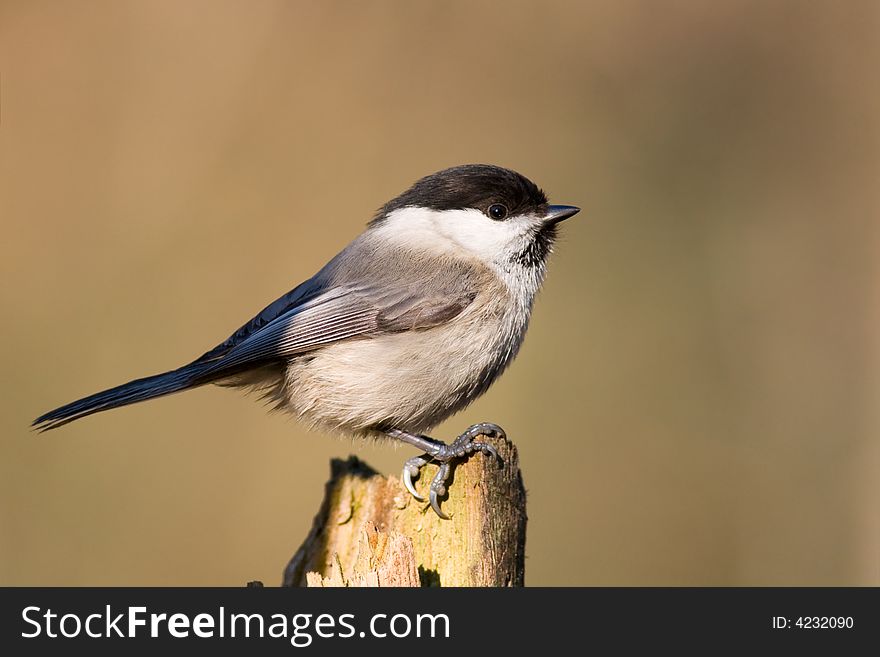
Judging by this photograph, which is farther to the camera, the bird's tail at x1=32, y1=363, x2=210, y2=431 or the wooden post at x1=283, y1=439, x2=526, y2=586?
the bird's tail at x1=32, y1=363, x2=210, y2=431

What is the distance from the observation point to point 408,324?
301cm

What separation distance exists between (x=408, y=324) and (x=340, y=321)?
23 cm

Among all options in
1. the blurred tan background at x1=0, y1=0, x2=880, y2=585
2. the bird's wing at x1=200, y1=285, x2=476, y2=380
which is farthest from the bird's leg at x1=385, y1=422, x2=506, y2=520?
the blurred tan background at x1=0, y1=0, x2=880, y2=585

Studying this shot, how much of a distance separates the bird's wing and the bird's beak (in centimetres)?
45

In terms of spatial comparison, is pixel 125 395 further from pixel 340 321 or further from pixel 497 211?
pixel 497 211

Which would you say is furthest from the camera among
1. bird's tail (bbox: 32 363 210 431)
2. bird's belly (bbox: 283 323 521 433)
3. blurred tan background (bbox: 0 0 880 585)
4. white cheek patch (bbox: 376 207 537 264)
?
blurred tan background (bbox: 0 0 880 585)

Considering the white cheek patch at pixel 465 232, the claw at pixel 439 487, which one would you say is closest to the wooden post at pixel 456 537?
the claw at pixel 439 487

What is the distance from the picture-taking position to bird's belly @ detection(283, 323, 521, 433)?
2967mm

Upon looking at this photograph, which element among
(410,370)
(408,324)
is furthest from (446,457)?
(408,324)

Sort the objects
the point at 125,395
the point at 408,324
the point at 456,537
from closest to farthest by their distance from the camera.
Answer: the point at 456,537
the point at 125,395
the point at 408,324

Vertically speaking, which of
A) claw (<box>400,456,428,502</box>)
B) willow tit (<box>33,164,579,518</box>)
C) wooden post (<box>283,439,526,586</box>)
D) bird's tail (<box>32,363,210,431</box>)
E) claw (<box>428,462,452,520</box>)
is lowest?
wooden post (<box>283,439,526,586</box>)

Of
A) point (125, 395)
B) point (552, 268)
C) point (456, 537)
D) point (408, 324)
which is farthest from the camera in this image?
point (552, 268)

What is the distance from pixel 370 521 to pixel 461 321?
73 cm

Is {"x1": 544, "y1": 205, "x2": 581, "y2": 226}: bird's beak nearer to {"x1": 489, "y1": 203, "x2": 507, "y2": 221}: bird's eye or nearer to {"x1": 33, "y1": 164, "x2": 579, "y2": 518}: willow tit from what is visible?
{"x1": 33, "y1": 164, "x2": 579, "y2": 518}: willow tit
